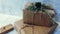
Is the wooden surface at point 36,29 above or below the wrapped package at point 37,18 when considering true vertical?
below

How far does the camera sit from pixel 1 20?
3.69 feet

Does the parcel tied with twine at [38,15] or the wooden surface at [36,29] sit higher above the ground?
the parcel tied with twine at [38,15]

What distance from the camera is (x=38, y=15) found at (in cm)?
89

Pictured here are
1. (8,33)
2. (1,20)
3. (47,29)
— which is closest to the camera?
(47,29)

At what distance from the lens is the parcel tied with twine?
2.89 feet

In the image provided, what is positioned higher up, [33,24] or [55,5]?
[55,5]

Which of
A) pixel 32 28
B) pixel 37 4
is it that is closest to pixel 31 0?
pixel 37 4

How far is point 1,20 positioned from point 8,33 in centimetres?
18

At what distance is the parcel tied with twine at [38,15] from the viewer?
88 cm

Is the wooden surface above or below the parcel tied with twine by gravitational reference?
below

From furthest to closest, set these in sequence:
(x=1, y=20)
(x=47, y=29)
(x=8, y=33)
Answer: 1. (x=1, y=20)
2. (x=8, y=33)
3. (x=47, y=29)

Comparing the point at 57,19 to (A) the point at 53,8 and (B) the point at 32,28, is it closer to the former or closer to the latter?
(A) the point at 53,8

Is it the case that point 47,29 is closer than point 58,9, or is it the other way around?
point 47,29

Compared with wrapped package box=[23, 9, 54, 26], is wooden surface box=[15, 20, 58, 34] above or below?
below
